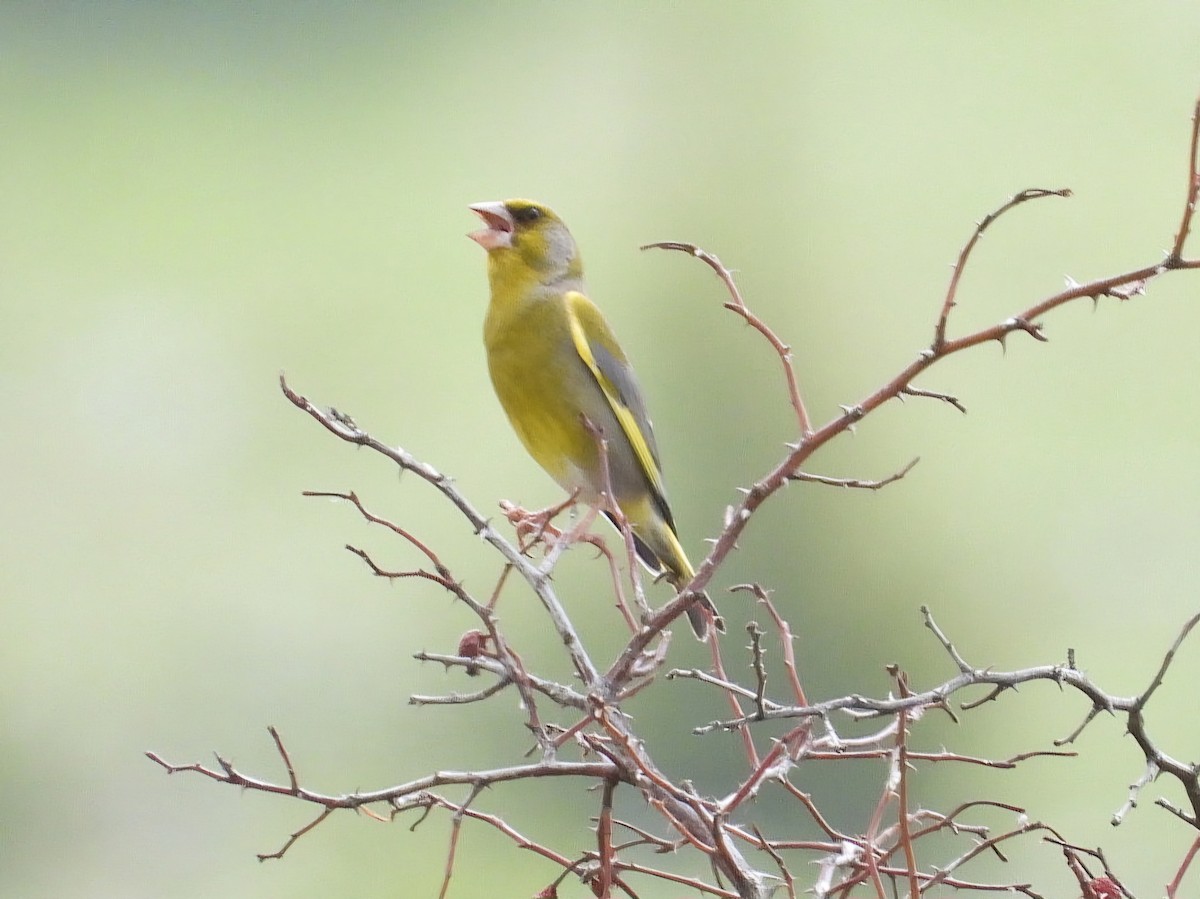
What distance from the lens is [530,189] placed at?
266 centimetres

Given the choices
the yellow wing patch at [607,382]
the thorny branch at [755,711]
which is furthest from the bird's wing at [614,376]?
the thorny branch at [755,711]

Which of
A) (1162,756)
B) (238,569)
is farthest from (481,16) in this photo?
(1162,756)

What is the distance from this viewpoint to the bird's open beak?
1.35 metres

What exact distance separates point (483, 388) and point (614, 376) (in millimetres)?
1182

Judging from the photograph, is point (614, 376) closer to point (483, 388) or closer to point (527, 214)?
point (527, 214)

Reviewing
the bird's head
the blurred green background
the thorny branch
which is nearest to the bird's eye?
the bird's head

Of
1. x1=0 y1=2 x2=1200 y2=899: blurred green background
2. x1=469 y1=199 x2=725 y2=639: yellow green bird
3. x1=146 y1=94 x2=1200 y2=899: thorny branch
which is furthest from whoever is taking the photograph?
x1=0 y1=2 x2=1200 y2=899: blurred green background

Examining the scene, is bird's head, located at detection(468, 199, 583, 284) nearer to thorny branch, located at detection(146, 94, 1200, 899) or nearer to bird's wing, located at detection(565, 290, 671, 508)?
bird's wing, located at detection(565, 290, 671, 508)

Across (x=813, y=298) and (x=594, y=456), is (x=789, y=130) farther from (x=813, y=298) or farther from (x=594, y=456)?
(x=594, y=456)

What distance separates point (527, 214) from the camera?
139 cm

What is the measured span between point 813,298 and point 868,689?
0.87 metres

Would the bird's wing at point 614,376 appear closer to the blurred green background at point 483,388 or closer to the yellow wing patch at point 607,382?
the yellow wing patch at point 607,382

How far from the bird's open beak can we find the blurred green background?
42.0 inches

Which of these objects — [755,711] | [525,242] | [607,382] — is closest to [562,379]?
[607,382]
